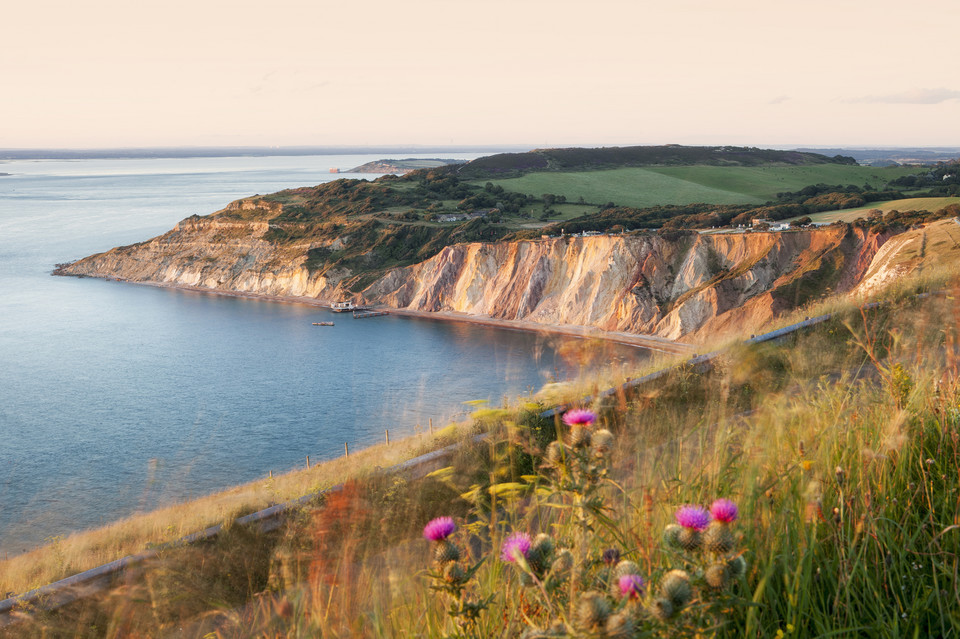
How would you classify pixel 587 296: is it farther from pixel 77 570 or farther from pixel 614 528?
pixel 614 528

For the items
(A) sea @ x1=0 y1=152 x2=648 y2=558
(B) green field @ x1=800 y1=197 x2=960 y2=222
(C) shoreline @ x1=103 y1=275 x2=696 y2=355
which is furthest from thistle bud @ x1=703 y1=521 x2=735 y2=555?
(B) green field @ x1=800 y1=197 x2=960 y2=222

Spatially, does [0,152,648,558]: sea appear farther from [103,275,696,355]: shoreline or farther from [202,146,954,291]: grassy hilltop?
[202,146,954,291]: grassy hilltop

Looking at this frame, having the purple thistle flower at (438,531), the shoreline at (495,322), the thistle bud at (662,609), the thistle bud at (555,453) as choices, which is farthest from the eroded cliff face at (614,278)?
the thistle bud at (662,609)

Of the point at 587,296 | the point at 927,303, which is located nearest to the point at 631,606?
the point at 927,303

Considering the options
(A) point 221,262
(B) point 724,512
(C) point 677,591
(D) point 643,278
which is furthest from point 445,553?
(A) point 221,262

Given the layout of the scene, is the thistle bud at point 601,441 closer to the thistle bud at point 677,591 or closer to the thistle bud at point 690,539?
the thistle bud at point 690,539

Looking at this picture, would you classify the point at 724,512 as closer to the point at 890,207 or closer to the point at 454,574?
the point at 454,574
